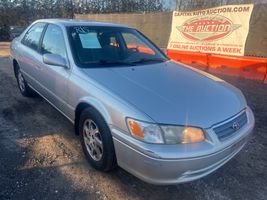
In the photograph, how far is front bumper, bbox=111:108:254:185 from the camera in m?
2.38

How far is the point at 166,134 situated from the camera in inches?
96.3

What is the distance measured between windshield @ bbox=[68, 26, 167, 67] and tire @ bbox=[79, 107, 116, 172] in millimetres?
727

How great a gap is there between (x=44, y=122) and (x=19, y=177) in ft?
5.02

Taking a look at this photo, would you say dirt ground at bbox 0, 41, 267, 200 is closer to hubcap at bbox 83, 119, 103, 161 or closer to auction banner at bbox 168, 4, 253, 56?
hubcap at bbox 83, 119, 103, 161

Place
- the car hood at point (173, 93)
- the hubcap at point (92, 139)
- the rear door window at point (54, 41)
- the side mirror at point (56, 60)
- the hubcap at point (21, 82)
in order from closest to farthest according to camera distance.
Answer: the car hood at point (173, 93)
the hubcap at point (92, 139)
the side mirror at point (56, 60)
the rear door window at point (54, 41)
the hubcap at point (21, 82)

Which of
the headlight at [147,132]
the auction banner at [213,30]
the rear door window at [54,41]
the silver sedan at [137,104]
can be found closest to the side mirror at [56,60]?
the silver sedan at [137,104]

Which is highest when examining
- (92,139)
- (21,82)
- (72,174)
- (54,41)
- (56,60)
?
(54,41)

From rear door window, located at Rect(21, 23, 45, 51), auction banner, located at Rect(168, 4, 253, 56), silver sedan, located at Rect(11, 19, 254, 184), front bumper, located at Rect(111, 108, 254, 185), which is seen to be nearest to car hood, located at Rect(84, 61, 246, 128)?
silver sedan, located at Rect(11, 19, 254, 184)

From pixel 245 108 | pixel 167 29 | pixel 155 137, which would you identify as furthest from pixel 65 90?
pixel 167 29

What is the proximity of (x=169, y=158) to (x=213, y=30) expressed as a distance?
20.8 feet

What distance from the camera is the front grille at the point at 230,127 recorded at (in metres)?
2.63

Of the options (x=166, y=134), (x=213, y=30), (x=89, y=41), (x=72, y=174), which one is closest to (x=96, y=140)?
(x=72, y=174)

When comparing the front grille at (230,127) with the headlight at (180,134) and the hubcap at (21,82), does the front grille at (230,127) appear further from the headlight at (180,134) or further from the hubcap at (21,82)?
the hubcap at (21,82)

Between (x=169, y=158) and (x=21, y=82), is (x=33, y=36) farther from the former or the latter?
(x=169, y=158)
